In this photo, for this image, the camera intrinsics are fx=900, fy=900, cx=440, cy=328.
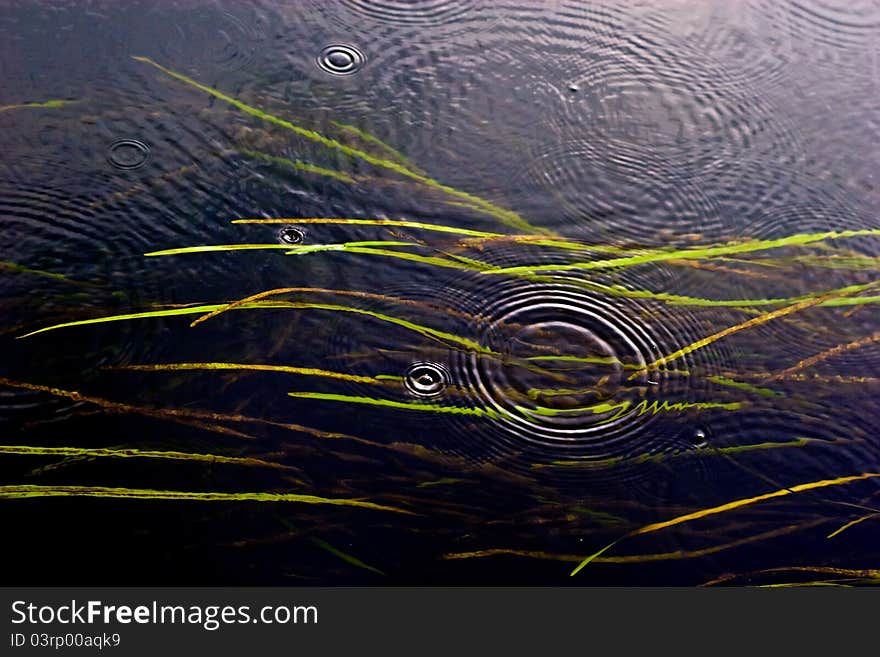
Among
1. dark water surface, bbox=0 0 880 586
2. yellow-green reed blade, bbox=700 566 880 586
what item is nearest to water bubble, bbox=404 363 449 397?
dark water surface, bbox=0 0 880 586

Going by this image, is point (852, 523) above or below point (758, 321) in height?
below

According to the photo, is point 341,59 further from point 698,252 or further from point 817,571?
point 817,571

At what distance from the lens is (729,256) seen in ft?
5.61

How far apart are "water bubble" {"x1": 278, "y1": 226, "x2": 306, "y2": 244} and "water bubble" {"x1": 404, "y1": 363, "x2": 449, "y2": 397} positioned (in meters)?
0.34

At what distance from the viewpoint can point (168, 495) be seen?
140 centimetres

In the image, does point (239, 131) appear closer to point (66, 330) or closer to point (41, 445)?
point (66, 330)

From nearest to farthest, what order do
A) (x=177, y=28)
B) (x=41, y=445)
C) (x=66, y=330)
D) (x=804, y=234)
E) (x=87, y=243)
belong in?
(x=41, y=445), (x=66, y=330), (x=87, y=243), (x=804, y=234), (x=177, y=28)

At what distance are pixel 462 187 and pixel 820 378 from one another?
0.75 metres

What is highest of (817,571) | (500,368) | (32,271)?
(32,271)

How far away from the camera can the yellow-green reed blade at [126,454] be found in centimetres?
142

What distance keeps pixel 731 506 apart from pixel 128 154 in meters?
1.29

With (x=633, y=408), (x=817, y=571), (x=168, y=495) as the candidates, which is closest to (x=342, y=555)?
(x=168, y=495)

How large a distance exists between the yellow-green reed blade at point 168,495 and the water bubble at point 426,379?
207 millimetres

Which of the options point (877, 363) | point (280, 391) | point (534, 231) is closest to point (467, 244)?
point (534, 231)
